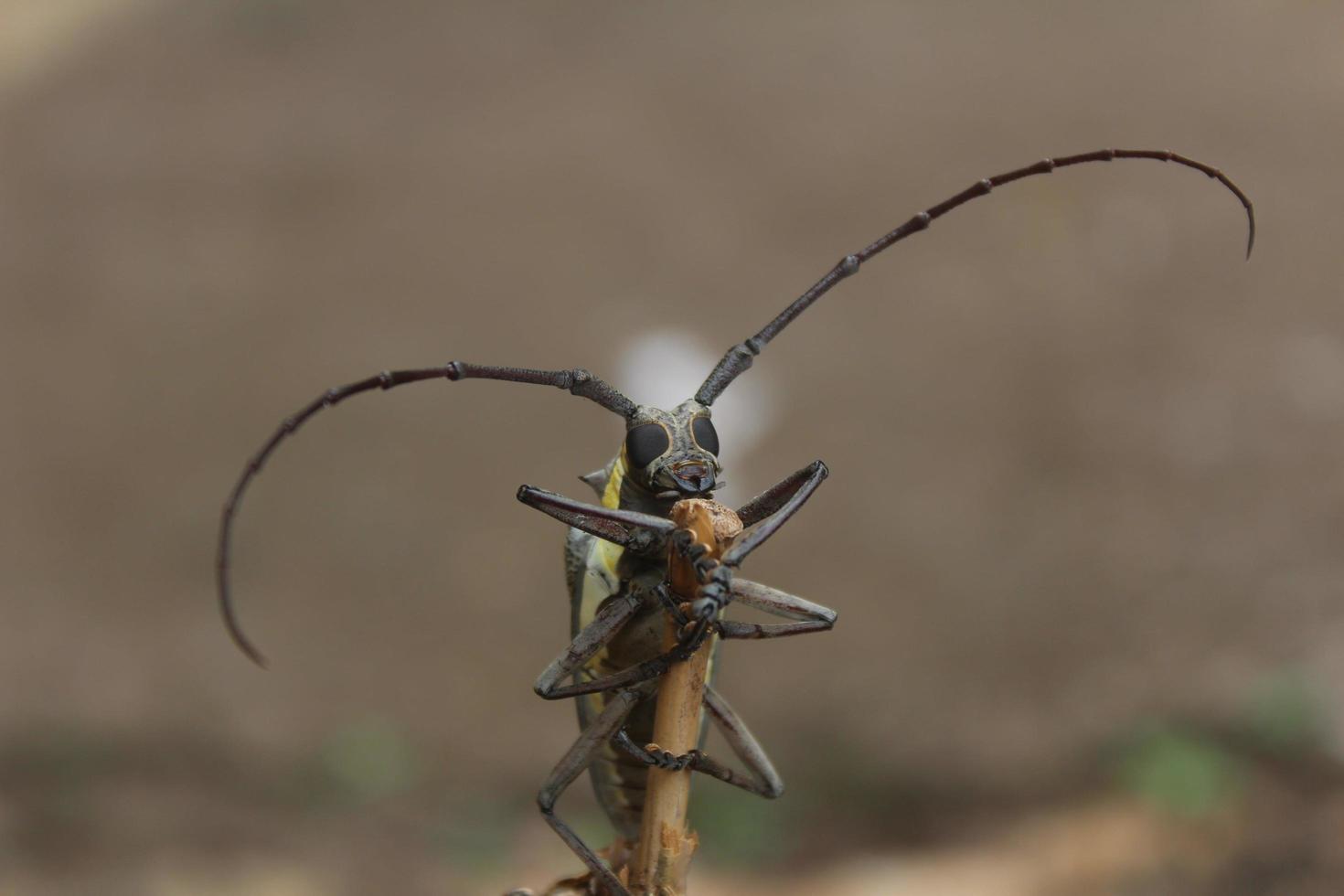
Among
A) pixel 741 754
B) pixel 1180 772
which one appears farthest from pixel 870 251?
pixel 1180 772

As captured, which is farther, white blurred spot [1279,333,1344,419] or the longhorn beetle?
white blurred spot [1279,333,1344,419]

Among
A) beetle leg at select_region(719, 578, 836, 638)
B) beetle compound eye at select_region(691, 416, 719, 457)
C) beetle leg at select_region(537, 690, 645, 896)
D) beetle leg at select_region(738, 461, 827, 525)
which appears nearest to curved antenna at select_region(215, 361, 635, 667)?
beetle compound eye at select_region(691, 416, 719, 457)

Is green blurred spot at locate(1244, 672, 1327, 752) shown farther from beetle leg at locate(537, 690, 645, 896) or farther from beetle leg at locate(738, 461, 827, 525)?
beetle leg at locate(738, 461, 827, 525)

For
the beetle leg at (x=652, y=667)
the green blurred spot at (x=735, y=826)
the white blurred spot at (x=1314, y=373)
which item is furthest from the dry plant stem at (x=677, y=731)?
the white blurred spot at (x=1314, y=373)

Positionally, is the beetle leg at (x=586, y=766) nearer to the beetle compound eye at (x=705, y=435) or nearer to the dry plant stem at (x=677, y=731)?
the dry plant stem at (x=677, y=731)

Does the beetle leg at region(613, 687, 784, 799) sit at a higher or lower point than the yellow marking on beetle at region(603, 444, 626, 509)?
lower

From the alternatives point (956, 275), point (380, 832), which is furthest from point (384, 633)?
point (956, 275)

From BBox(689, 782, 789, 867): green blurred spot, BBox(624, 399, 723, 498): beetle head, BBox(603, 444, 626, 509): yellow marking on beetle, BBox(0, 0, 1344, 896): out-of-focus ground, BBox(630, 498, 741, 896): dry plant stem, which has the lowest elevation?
BBox(630, 498, 741, 896): dry plant stem
